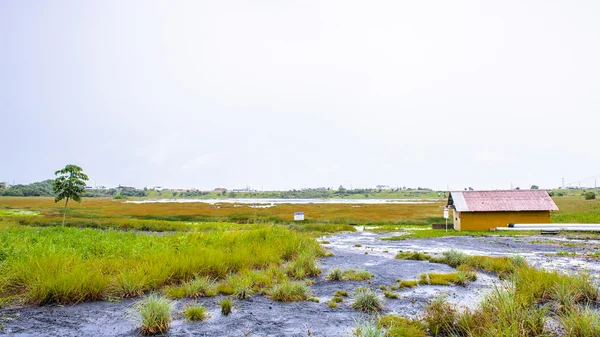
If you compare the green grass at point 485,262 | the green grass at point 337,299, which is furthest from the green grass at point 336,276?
the green grass at point 485,262

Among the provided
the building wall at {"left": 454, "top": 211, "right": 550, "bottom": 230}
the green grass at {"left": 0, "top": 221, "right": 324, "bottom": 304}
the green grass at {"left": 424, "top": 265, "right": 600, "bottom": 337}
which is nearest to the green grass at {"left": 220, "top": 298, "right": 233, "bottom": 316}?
the green grass at {"left": 0, "top": 221, "right": 324, "bottom": 304}

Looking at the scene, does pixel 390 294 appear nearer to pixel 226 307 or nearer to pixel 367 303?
pixel 367 303

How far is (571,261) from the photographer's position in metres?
14.8

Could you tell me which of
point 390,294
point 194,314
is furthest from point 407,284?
point 194,314

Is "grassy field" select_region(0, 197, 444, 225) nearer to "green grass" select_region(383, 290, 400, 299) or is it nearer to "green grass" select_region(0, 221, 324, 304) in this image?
"green grass" select_region(0, 221, 324, 304)

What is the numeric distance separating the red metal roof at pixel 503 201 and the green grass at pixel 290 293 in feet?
90.3

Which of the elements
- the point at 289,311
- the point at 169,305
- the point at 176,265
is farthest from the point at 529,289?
the point at 176,265

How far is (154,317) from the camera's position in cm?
715

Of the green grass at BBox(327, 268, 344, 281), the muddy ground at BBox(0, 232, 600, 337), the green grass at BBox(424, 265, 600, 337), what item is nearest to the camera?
the green grass at BBox(424, 265, 600, 337)

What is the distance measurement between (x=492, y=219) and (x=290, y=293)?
97.6ft

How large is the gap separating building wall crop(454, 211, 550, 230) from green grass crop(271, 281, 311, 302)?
2799 centimetres

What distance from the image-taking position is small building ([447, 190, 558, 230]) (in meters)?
33.2

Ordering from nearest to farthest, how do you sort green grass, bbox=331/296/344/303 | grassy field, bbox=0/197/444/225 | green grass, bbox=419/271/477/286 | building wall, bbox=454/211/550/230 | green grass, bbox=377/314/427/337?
green grass, bbox=377/314/427/337 < green grass, bbox=331/296/344/303 < green grass, bbox=419/271/477/286 < building wall, bbox=454/211/550/230 < grassy field, bbox=0/197/444/225

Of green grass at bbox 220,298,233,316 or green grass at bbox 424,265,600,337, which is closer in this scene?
green grass at bbox 424,265,600,337
